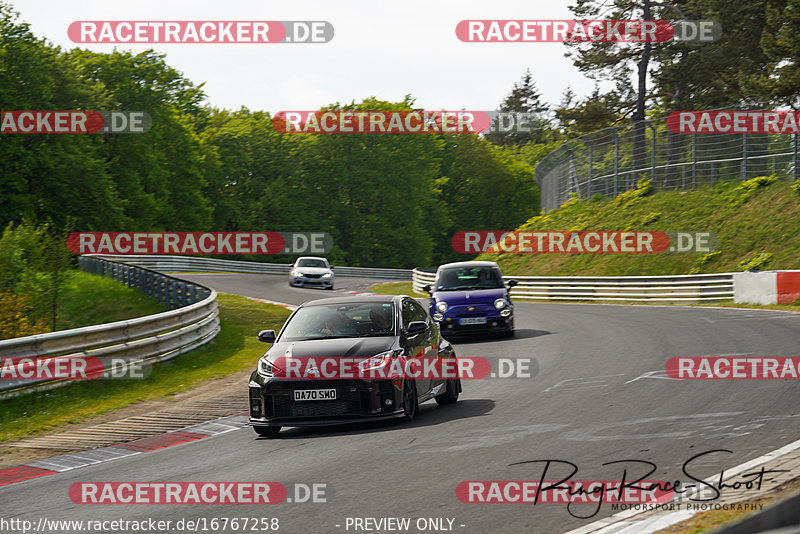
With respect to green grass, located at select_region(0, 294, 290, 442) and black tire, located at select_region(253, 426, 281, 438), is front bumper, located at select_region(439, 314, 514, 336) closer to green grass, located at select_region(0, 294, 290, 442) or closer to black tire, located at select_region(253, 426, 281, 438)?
green grass, located at select_region(0, 294, 290, 442)

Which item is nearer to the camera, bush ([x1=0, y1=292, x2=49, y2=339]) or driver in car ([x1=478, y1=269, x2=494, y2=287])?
bush ([x1=0, y1=292, x2=49, y2=339])

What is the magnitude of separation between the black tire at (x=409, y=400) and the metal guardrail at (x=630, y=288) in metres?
21.5

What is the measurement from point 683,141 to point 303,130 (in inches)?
2040

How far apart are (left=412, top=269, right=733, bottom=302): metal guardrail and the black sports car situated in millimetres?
21273

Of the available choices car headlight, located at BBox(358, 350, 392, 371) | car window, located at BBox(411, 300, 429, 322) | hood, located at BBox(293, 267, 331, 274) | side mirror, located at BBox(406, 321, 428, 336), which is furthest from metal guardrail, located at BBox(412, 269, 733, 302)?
car headlight, located at BBox(358, 350, 392, 371)

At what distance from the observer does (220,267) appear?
64.6 metres

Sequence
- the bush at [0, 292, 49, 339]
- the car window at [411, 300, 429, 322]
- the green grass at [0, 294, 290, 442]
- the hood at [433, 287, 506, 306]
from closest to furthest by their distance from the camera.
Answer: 1. the car window at [411, 300, 429, 322]
2. the green grass at [0, 294, 290, 442]
3. the bush at [0, 292, 49, 339]
4. the hood at [433, 287, 506, 306]

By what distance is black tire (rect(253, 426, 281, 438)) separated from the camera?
10203 millimetres

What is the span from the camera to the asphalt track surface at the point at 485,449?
21.3 feet

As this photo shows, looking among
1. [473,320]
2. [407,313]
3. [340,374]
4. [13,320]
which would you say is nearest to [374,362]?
[340,374]

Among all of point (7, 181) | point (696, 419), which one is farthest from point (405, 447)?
point (7, 181)

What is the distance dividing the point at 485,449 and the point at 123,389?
8103 millimetres

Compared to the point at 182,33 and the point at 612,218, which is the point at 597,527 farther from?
the point at 612,218

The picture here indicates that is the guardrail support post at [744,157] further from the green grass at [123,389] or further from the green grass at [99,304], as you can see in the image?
the green grass at [99,304]
